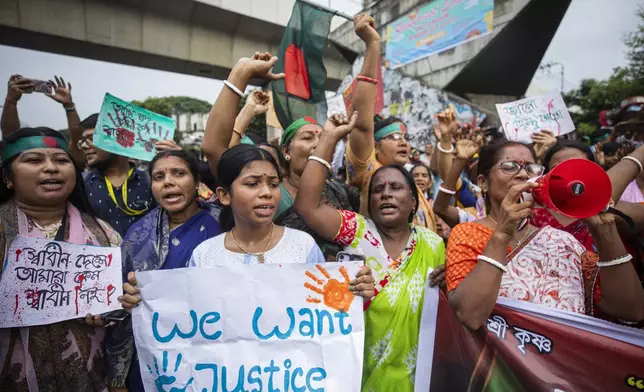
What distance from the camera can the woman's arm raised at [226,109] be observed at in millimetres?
2105

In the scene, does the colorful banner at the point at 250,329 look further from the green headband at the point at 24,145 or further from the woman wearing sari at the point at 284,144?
the green headband at the point at 24,145

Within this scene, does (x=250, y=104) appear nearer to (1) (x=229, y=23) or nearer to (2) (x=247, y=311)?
(2) (x=247, y=311)

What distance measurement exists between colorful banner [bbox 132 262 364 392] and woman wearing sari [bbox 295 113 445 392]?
0.29 metres

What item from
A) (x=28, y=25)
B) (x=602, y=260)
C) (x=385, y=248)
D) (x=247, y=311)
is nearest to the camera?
(x=602, y=260)

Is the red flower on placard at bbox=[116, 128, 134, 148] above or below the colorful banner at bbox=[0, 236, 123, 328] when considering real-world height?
above

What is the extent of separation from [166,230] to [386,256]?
1.22m

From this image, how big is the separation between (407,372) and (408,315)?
0.95 feet

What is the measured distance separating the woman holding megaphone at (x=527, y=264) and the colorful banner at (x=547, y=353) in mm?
79

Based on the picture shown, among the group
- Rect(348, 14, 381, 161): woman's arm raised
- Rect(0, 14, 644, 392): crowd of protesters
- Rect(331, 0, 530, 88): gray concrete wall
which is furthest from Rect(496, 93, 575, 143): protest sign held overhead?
Rect(331, 0, 530, 88): gray concrete wall

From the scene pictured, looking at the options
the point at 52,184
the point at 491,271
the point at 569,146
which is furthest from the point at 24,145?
the point at 569,146

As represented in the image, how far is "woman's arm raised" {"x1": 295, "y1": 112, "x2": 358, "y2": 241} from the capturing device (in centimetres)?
196

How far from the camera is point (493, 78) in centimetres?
1414

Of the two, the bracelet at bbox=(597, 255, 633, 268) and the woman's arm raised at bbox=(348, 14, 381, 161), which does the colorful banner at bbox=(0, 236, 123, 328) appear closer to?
the woman's arm raised at bbox=(348, 14, 381, 161)

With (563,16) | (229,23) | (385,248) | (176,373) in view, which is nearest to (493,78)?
(563,16)
